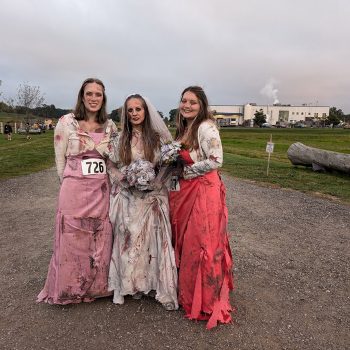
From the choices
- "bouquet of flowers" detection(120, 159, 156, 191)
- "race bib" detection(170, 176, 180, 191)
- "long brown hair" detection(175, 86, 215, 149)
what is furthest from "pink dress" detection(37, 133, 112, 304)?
"long brown hair" detection(175, 86, 215, 149)

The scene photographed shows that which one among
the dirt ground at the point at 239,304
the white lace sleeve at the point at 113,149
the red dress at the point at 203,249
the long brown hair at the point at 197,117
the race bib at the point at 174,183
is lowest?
the dirt ground at the point at 239,304

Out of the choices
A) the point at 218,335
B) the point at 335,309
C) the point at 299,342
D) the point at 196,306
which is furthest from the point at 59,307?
the point at 335,309

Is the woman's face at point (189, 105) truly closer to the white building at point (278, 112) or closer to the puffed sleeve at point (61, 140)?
the puffed sleeve at point (61, 140)

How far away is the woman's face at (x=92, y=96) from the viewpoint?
380cm

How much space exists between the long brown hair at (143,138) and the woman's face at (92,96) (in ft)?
1.01

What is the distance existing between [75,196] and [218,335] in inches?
76.9

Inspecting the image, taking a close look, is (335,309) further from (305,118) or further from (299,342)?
(305,118)

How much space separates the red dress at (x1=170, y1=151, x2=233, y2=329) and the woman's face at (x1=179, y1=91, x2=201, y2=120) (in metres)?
0.39

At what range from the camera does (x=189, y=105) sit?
3695 mm

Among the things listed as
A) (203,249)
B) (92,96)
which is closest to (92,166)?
(92,96)

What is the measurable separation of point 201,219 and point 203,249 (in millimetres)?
297

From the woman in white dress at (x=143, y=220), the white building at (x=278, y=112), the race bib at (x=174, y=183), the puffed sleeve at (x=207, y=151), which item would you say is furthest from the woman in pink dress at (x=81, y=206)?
the white building at (x=278, y=112)

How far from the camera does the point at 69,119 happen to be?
12.6 feet

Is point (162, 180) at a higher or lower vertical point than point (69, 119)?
lower
